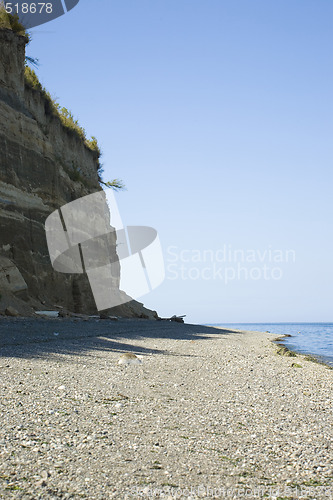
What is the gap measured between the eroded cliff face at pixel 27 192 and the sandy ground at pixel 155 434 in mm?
11598

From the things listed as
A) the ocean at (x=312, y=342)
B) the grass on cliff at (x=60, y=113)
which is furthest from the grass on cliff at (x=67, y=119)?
the ocean at (x=312, y=342)

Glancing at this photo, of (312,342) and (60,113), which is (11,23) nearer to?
(60,113)

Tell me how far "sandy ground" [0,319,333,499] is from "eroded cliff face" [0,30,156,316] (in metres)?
11.6

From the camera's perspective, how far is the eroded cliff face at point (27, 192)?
19297mm

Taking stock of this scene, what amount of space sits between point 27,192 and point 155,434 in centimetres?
1935

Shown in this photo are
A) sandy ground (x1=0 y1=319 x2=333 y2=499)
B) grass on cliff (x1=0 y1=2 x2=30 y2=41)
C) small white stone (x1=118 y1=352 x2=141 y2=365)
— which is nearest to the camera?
sandy ground (x1=0 y1=319 x2=333 y2=499)

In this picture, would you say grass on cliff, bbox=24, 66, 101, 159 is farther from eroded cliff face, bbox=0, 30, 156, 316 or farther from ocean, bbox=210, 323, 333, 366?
ocean, bbox=210, 323, 333, 366

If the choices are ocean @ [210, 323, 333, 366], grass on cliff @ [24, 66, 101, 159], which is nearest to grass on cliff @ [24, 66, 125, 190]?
grass on cliff @ [24, 66, 101, 159]

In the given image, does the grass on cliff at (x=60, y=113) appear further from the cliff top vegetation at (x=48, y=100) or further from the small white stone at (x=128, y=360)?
the small white stone at (x=128, y=360)

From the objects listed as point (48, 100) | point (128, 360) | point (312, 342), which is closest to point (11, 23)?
point (48, 100)

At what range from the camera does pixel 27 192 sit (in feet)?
69.8

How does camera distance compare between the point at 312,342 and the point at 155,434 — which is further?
the point at 312,342

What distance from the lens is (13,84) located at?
21.8m

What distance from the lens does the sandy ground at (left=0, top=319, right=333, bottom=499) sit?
8.86ft
